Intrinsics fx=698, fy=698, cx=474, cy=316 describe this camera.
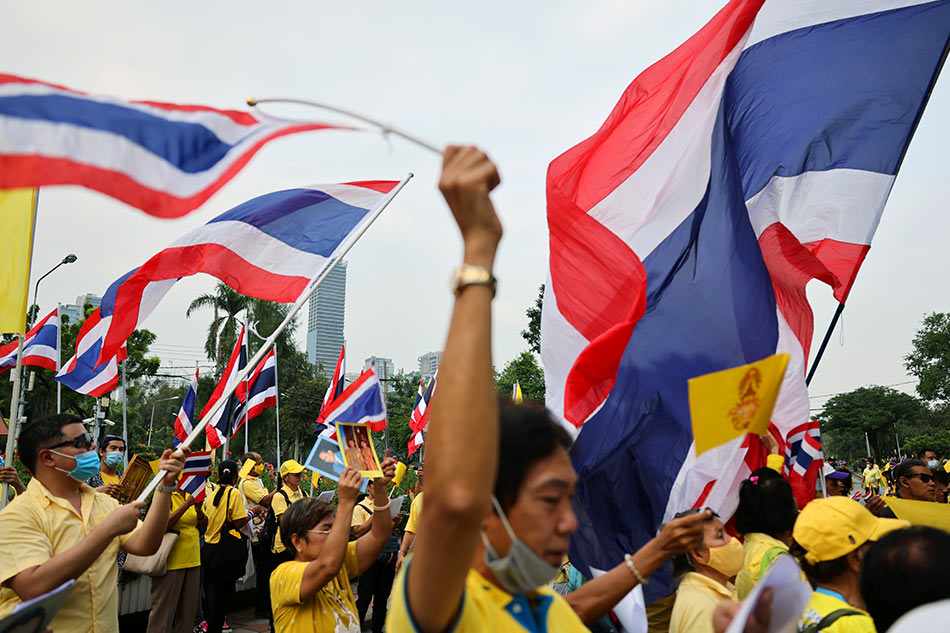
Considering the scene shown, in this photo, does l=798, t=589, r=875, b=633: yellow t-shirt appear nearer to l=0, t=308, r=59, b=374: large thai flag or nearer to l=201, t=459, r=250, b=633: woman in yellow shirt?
l=201, t=459, r=250, b=633: woman in yellow shirt

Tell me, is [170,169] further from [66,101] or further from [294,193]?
[294,193]

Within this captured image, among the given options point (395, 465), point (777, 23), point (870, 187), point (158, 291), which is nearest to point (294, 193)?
point (158, 291)

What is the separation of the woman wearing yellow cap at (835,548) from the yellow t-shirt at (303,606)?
2.33 metres

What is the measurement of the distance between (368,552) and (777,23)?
4.15 meters

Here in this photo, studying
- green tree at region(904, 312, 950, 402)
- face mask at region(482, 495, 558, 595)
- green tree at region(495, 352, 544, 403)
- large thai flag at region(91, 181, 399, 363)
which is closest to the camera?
face mask at region(482, 495, 558, 595)

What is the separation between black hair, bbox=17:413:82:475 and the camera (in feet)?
Result: 11.7

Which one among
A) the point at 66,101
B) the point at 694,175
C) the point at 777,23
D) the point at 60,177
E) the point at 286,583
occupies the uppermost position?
the point at 777,23

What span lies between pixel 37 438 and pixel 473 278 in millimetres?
3309

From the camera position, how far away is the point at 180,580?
280 inches

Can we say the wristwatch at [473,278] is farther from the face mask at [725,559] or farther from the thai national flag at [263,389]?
the thai national flag at [263,389]

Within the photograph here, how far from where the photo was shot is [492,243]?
1293 millimetres

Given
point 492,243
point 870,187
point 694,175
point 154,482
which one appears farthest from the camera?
point 870,187

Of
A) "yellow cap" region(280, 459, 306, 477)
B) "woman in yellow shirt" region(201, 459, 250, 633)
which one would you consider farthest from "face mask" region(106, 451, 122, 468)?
"yellow cap" region(280, 459, 306, 477)

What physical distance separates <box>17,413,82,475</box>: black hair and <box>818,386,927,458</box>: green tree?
258 ft
